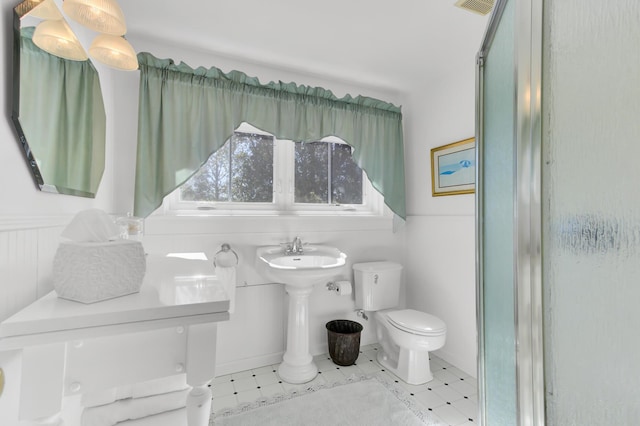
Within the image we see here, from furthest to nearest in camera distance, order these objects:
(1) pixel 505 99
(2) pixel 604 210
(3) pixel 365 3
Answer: (3) pixel 365 3 < (1) pixel 505 99 < (2) pixel 604 210

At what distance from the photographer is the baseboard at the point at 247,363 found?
1.96m

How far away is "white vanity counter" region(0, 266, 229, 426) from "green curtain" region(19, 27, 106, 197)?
1.53ft

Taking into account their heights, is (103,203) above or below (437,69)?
below

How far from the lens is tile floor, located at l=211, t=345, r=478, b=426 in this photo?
5.37 feet

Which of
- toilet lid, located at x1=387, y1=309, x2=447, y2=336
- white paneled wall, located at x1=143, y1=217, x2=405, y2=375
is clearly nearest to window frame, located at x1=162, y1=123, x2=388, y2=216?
white paneled wall, located at x1=143, y1=217, x2=405, y2=375

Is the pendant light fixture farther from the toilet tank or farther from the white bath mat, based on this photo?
the toilet tank

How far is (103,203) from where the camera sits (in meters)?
1.54

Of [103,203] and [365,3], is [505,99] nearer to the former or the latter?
[365,3]

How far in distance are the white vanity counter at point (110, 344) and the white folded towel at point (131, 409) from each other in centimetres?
32

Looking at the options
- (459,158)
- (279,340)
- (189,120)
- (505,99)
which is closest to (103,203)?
(189,120)

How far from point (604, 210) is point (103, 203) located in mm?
1970

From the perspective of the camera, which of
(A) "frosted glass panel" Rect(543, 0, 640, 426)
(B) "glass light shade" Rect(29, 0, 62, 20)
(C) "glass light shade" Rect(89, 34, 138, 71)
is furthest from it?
(C) "glass light shade" Rect(89, 34, 138, 71)

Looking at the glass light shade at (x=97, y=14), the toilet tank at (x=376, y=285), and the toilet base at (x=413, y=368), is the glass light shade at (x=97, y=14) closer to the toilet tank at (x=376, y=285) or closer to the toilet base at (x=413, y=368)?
the toilet tank at (x=376, y=285)

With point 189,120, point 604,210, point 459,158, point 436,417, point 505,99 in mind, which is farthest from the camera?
point 459,158
